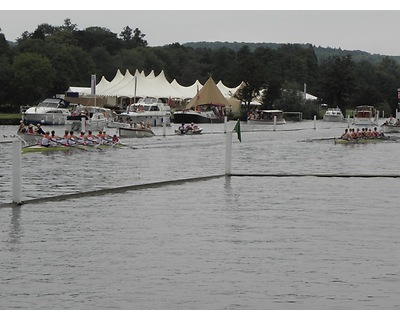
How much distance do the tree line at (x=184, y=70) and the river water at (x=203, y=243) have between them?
68.9 m

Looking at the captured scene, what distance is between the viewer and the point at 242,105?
130 m

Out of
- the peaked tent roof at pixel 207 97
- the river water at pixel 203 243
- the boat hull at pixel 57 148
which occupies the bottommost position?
the river water at pixel 203 243

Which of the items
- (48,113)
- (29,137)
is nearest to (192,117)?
(48,113)

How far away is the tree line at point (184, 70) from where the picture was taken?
338 feet

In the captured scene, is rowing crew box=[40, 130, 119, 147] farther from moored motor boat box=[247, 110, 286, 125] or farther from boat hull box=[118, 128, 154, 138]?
moored motor boat box=[247, 110, 286, 125]

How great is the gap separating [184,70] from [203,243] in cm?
16019

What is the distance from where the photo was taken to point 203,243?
60.8 feet

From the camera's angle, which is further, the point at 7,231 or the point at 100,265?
the point at 7,231

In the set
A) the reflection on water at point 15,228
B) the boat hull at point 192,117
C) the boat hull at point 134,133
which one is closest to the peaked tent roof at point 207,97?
the boat hull at point 192,117

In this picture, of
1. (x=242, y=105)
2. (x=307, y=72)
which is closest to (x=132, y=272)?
(x=242, y=105)

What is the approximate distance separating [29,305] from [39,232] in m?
6.41

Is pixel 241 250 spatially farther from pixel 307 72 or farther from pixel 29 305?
pixel 307 72

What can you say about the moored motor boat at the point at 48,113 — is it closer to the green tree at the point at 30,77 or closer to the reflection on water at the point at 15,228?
the green tree at the point at 30,77

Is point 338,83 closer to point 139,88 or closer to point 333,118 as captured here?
point 333,118
